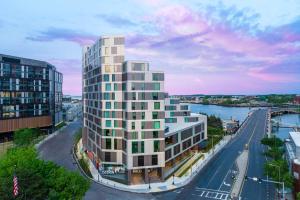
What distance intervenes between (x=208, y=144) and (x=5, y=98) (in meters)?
92.1

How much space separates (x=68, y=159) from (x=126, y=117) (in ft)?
121

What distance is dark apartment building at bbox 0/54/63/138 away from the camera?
478ft

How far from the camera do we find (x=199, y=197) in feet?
235

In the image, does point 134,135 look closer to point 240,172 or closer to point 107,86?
point 107,86

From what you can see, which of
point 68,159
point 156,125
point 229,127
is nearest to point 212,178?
point 156,125

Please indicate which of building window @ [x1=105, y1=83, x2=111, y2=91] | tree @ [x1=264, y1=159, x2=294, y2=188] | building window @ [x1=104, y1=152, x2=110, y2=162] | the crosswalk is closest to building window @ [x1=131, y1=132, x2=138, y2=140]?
building window @ [x1=104, y1=152, x2=110, y2=162]

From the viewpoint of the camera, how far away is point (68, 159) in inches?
4343

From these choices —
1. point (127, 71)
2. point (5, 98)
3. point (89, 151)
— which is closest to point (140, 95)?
point (127, 71)

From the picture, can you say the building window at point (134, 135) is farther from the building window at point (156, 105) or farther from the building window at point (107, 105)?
the building window at point (107, 105)

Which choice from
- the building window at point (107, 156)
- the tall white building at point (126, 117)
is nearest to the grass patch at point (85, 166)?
the tall white building at point (126, 117)

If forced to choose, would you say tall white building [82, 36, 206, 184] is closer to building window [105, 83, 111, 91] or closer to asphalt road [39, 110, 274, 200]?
building window [105, 83, 111, 91]

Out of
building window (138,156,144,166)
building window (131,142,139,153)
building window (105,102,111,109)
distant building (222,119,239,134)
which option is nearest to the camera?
building window (131,142,139,153)

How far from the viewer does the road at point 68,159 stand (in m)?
72.4

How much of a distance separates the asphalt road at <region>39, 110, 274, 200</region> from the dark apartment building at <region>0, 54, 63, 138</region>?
70.0 feet
